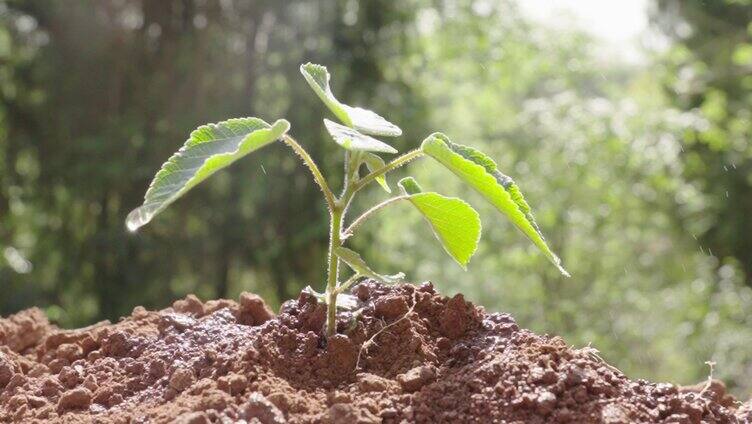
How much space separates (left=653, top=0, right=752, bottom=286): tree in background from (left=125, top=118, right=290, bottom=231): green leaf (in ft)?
33.8

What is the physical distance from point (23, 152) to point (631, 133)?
5.74 meters

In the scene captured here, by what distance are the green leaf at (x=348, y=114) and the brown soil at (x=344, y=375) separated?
1.13ft

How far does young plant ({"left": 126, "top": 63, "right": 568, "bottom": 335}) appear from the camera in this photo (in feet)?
4.91

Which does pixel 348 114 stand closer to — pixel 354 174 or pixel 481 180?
pixel 354 174

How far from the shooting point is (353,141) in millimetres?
1601

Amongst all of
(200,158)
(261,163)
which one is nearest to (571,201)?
(261,163)

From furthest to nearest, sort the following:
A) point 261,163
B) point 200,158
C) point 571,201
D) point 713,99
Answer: point 713,99 < point 571,201 < point 261,163 < point 200,158

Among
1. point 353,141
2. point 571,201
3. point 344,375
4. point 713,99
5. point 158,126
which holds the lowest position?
point 344,375

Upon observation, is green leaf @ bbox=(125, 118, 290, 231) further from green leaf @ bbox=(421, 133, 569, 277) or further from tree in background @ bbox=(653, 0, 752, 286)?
tree in background @ bbox=(653, 0, 752, 286)

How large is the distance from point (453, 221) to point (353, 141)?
25 centimetres

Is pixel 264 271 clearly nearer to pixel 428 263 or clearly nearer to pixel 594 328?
pixel 428 263

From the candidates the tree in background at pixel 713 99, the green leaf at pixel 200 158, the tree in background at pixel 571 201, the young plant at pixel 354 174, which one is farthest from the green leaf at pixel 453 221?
the tree in background at pixel 713 99

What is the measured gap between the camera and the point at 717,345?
8.97 metres

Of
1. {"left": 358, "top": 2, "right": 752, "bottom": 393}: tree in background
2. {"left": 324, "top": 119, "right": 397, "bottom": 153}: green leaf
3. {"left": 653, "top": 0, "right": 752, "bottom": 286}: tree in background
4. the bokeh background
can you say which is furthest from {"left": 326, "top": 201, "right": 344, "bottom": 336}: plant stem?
{"left": 653, "top": 0, "right": 752, "bottom": 286}: tree in background
